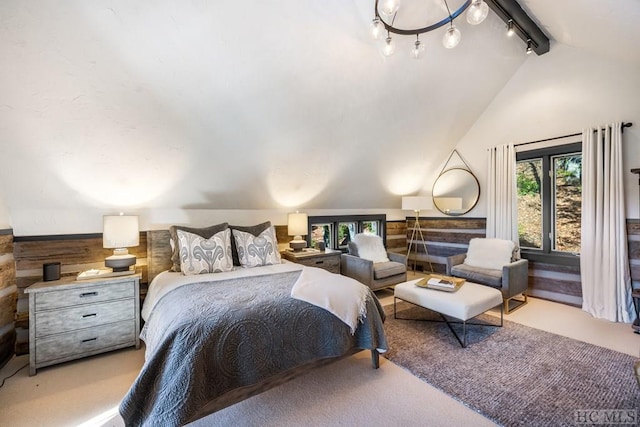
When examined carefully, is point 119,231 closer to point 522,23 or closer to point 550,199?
point 522,23

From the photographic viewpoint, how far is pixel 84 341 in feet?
8.44

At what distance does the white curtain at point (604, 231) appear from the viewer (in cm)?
335

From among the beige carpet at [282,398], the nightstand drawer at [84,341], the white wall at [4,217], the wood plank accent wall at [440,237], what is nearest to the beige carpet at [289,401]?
the beige carpet at [282,398]

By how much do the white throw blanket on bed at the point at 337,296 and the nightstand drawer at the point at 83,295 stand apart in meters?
1.72

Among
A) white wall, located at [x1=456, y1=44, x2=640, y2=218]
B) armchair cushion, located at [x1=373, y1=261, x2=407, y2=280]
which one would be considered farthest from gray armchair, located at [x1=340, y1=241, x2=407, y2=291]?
white wall, located at [x1=456, y1=44, x2=640, y2=218]

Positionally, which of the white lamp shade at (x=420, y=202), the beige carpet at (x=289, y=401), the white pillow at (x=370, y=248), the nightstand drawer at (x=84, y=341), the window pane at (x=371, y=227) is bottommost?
the beige carpet at (x=289, y=401)

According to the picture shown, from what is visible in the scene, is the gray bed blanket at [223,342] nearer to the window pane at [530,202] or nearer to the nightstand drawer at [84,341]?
the nightstand drawer at [84,341]

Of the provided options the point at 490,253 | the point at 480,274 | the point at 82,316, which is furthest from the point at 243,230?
the point at 490,253

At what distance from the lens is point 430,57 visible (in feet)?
11.0

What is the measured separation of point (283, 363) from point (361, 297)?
2.55 feet

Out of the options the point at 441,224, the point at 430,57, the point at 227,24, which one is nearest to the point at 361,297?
the point at 227,24

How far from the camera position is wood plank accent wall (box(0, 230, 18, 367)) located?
256 cm

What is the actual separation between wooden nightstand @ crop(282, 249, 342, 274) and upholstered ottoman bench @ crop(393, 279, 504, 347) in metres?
1.12

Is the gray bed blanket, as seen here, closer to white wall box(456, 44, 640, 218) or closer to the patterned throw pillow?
the patterned throw pillow
